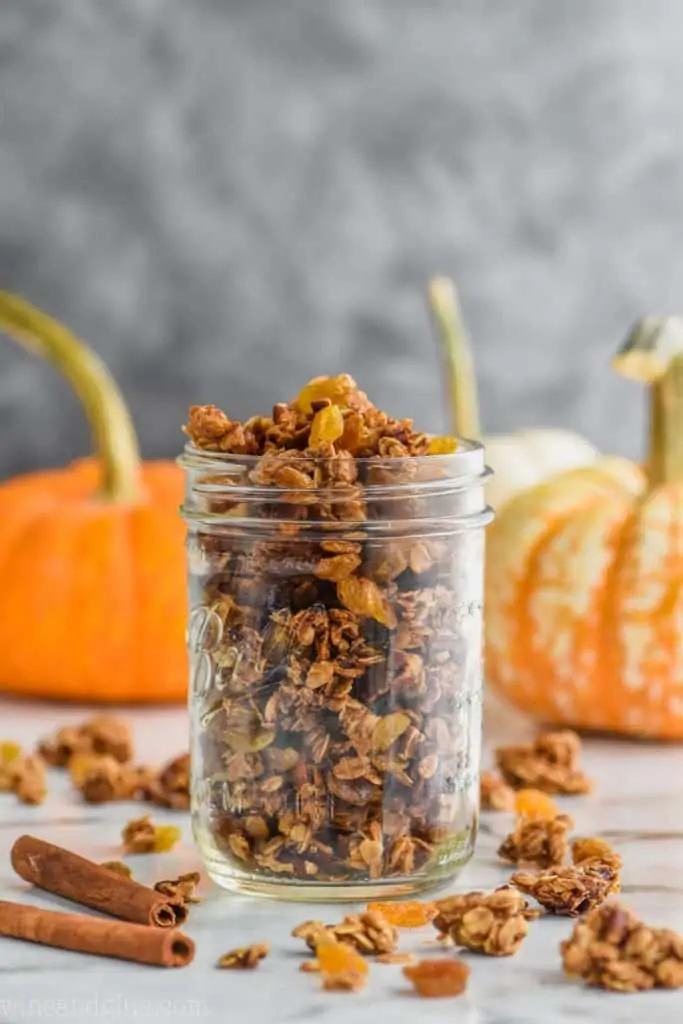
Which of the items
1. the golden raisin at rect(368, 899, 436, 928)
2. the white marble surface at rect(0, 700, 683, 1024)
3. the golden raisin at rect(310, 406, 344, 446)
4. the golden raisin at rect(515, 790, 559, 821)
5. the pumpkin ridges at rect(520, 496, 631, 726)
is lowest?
the white marble surface at rect(0, 700, 683, 1024)

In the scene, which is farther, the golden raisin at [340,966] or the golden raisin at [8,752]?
the golden raisin at [8,752]

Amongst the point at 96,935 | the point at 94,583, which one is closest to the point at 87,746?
the point at 94,583

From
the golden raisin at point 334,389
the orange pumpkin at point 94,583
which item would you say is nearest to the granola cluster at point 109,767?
the orange pumpkin at point 94,583

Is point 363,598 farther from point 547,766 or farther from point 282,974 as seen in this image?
point 547,766

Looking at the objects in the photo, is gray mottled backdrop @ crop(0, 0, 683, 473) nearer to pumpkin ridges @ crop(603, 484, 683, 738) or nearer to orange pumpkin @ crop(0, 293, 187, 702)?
orange pumpkin @ crop(0, 293, 187, 702)

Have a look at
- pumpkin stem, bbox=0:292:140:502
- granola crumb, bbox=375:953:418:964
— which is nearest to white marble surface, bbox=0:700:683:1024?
granola crumb, bbox=375:953:418:964

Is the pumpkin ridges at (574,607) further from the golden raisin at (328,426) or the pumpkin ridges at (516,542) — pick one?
the golden raisin at (328,426)

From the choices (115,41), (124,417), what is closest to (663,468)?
(124,417)
